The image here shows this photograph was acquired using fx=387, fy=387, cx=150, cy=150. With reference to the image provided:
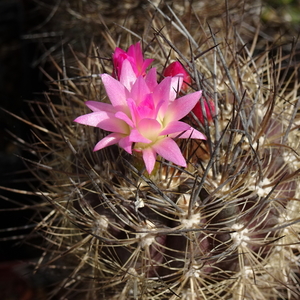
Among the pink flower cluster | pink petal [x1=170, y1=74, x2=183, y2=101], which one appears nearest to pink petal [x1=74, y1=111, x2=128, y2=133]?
the pink flower cluster

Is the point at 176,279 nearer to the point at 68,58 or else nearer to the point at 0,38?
the point at 68,58

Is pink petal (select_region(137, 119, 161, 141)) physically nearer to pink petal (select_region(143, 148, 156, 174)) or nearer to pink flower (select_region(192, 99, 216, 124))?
pink petal (select_region(143, 148, 156, 174))

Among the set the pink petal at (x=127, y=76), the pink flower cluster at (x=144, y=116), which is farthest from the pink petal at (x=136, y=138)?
the pink petal at (x=127, y=76)

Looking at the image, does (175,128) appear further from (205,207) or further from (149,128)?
(205,207)

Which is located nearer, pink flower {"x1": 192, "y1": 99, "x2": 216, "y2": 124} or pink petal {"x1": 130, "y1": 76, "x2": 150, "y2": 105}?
pink petal {"x1": 130, "y1": 76, "x2": 150, "y2": 105}

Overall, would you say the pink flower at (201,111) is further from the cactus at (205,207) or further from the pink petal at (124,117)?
the pink petal at (124,117)

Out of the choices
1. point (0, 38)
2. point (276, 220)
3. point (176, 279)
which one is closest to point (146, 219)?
point (176, 279)
